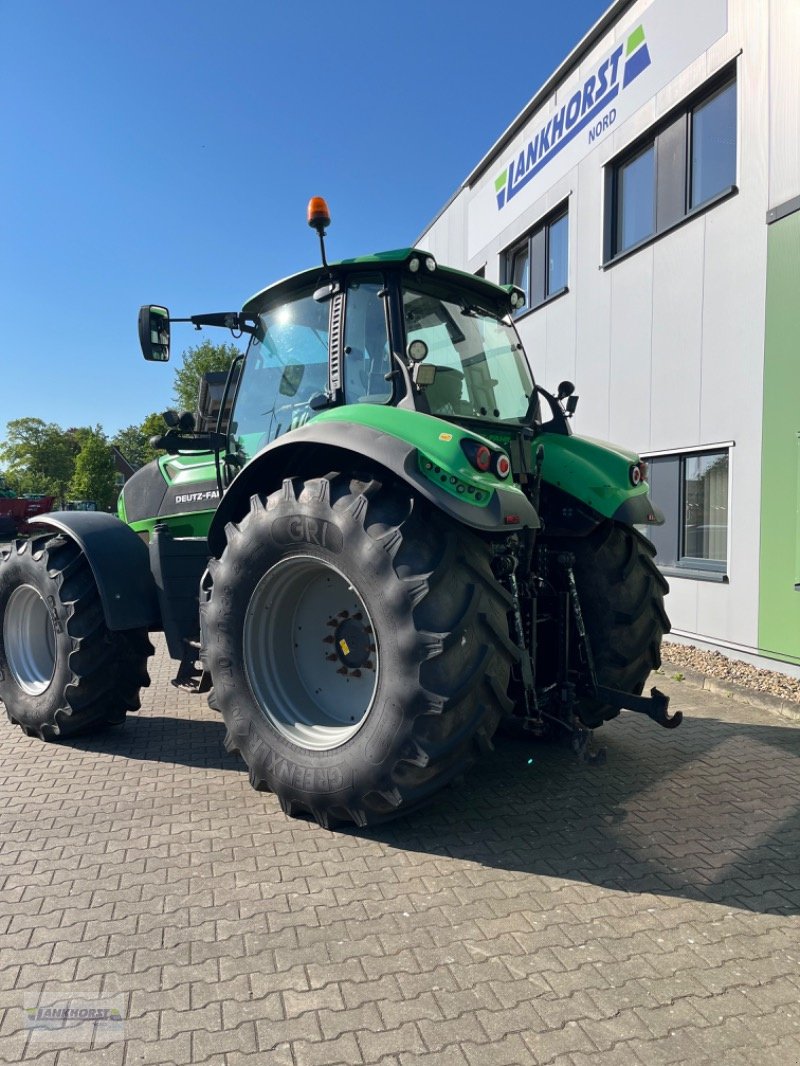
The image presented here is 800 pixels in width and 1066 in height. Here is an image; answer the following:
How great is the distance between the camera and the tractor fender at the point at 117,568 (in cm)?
416

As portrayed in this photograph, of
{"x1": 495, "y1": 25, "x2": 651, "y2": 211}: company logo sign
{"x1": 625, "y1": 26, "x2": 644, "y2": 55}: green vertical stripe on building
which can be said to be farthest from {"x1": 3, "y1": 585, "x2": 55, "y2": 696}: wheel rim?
{"x1": 625, "y1": 26, "x2": 644, "y2": 55}: green vertical stripe on building

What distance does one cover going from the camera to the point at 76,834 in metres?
3.17

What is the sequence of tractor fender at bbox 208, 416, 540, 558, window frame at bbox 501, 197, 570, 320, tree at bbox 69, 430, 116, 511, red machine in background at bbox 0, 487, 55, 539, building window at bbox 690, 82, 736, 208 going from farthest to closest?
tree at bbox 69, 430, 116, 511
red machine in background at bbox 0, 487, 55, 539
window frame at bbox 501, 197, 570, 320
building window at bbox 690, 82, 736, 208
tractor fender at bbox 208, 416, 540, 558

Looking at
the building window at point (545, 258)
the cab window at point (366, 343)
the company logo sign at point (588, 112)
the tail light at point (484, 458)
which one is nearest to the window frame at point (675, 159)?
the company logo sign at point (588, 112)

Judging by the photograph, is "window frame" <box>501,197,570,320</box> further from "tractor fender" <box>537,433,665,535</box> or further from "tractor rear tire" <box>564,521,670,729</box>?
"tractor rear tire" <box>564,521,670,729</box>

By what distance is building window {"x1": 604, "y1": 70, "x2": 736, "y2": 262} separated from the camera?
6.68m

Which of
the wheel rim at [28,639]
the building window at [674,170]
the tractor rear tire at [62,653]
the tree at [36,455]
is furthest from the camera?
the tree at [36,455]

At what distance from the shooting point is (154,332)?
4.17 m

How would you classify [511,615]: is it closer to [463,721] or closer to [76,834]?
[463,721]

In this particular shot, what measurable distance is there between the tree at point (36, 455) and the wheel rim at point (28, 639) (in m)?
52.8

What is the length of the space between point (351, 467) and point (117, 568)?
173 centimetres

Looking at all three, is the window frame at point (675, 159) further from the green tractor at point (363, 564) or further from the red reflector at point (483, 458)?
the red reflector at point (483, 458)

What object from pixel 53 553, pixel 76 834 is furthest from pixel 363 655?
pixel 53 553

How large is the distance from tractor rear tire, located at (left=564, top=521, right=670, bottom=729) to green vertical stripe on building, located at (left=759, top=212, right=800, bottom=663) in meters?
2.32
